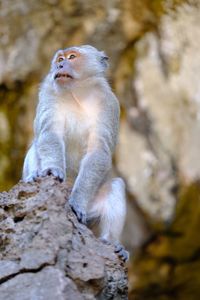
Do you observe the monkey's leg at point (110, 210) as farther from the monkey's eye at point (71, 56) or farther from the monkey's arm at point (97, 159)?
the monkey's eye at point (71, 56)

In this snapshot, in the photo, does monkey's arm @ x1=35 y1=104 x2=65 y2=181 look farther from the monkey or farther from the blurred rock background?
the blurred rock background

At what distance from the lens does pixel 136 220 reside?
1050cm

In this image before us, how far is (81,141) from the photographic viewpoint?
6.31 metres

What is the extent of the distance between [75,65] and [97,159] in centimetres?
94

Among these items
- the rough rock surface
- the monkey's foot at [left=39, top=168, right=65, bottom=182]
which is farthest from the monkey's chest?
the rough rock surface

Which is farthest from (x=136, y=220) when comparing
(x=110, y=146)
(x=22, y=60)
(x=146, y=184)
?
(x=110, y=146)

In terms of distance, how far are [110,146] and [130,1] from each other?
5.15 meters

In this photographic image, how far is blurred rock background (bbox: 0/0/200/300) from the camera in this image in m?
10.4

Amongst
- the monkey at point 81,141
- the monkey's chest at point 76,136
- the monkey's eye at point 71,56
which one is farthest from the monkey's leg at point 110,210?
the monkey's eye at point 71,56

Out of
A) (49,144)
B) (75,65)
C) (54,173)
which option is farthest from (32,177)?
(75,65)

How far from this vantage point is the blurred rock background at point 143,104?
10.4 meters

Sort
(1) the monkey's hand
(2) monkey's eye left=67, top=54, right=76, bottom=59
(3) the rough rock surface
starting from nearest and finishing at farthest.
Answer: (3) the rough rock surface → (1) the monkey's hand → (2) monkey's eye left=67, top=54, right=76, bottom=59

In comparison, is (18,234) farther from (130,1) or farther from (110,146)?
(130,1)

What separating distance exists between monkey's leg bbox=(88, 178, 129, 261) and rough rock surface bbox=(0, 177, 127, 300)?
997 mm
